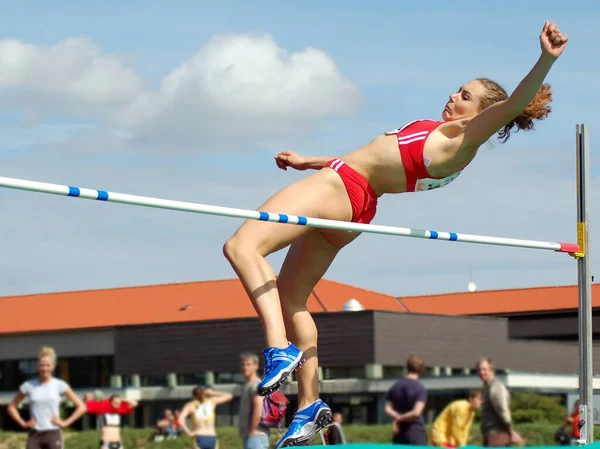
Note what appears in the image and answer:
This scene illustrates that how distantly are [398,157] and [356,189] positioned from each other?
7.9 inches

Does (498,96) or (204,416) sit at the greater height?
(498,96)

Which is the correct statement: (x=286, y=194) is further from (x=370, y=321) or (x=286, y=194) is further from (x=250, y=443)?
(x=370, y=321)

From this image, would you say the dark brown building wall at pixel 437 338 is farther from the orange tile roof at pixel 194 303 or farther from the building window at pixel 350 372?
the orange tile roof at pixel 194 303

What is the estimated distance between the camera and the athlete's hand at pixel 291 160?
499 cm

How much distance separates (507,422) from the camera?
916 centimetres

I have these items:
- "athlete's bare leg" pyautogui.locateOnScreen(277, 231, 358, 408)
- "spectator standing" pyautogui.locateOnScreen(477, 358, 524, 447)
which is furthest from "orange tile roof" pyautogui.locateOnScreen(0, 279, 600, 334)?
"athlete's bare leg" pyautogui.locateOnScreen(277, 231, 358, 408)

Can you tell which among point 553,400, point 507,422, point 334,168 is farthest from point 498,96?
point 553,400

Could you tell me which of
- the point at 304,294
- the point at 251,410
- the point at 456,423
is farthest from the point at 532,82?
the point at 456,423

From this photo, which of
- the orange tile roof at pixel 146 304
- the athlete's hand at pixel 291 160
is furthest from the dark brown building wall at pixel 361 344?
the athlete's hand at pixel 291 160

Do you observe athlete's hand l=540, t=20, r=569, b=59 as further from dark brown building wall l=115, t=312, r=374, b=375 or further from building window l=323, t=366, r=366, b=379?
building window l=323, t=366, r=366, b=379

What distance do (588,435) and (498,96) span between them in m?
1.55

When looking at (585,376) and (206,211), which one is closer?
(206,211)

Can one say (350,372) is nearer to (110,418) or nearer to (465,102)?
(110,418)

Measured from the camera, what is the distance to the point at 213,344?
37031 millimetres
